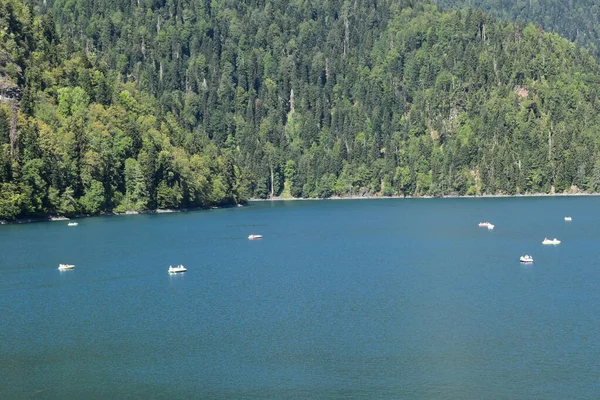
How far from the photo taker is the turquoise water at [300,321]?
70.7 m

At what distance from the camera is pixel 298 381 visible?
7094 centimetres

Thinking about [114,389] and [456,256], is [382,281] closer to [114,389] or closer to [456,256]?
[456,256]

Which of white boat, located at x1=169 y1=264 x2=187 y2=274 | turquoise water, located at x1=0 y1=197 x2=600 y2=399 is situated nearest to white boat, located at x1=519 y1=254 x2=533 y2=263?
turquoise water, located at x1=0 y1=197 x2=600 y2=399

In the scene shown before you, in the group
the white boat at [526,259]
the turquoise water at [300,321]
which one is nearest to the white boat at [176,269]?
the turquoise water at [300,321]

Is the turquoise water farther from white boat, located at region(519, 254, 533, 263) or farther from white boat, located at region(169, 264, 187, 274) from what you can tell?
white boat, located at region(169, 264, 187, 274)

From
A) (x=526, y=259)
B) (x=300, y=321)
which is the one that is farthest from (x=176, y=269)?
(x=526, y=259)

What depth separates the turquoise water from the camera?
7069 cm

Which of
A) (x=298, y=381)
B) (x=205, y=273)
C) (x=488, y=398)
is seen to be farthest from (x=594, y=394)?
(x=205, y=273)

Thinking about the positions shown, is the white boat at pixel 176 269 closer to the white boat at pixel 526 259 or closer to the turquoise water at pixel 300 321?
the turquoise water at pixel 300 321

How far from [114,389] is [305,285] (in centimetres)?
4923

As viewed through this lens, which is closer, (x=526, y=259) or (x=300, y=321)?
(x=300, y=321)

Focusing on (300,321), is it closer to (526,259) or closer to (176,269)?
(176,269)

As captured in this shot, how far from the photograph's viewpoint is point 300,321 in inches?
3637

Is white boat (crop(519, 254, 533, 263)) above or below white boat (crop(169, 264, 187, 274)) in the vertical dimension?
above
